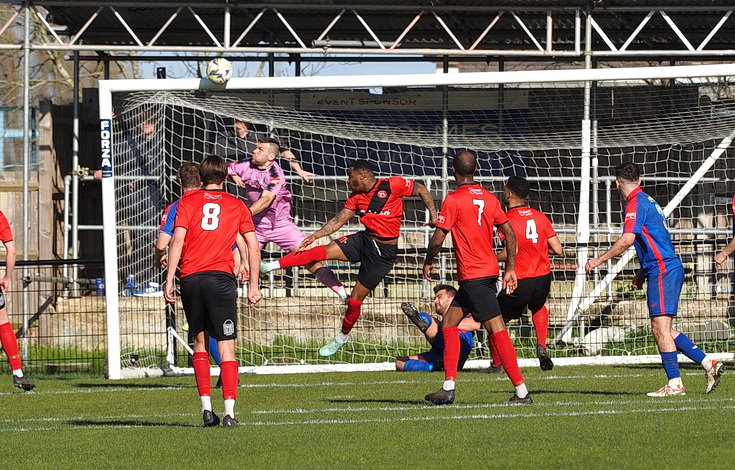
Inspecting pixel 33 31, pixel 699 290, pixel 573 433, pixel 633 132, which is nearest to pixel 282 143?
pixel 633 132

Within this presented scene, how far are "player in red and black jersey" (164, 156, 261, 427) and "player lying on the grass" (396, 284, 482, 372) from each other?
492 cm

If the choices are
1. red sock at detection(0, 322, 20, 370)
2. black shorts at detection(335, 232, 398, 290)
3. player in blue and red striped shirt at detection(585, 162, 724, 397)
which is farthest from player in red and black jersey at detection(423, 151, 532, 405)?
red sock at detection(0, 322, 20, 370)

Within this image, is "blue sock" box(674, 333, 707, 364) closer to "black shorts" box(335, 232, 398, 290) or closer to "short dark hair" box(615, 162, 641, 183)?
"short dark hair" box(615, 162, 641, 183)

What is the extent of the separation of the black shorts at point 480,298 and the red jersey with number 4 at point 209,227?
2021 mm

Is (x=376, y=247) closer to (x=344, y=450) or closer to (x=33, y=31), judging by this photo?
(x=344, y=450)

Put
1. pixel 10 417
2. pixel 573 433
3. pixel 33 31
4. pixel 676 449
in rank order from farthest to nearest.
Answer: pixel 33 31 → pixel 10 417 → pixel 573 433 → pixel 676 449

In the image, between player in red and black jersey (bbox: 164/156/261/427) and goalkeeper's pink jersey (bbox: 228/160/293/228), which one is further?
goalkeeper's pink jersey (bbox: 228/160/293/228)

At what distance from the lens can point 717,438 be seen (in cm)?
670

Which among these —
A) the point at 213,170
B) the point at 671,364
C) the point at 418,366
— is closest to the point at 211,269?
the point at 213,170

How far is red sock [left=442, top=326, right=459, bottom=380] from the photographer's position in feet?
30.1

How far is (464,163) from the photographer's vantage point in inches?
366

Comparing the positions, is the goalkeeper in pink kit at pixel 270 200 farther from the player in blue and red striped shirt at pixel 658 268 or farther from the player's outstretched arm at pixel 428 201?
the player in blue and red striped shirt at pixel 658 268

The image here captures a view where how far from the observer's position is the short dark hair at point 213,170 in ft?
26.8

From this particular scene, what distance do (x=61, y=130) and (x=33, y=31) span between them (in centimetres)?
1246
